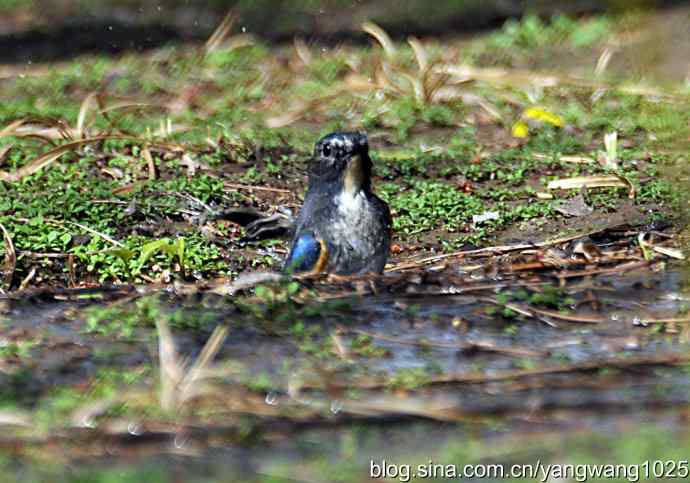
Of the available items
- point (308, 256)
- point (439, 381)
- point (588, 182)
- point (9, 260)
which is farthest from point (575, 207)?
point (439, 381)

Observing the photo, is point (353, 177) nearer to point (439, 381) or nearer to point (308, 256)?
point (308, 256)

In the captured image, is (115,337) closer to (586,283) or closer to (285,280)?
(285,280)

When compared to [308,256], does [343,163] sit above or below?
above

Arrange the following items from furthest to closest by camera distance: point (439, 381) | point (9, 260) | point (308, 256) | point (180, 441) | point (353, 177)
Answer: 1. point (9, 260)
2. point (353, 177)
3. point (308, 256)
4. point (439, 381)
5. point (180, 441)

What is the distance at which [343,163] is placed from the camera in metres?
5.36

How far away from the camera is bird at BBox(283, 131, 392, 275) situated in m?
5.21

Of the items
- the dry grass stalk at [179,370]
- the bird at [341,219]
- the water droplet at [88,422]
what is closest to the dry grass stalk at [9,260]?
the bird at [341,219]

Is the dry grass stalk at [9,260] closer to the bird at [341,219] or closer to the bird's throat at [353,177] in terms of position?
the bird at [341,219]

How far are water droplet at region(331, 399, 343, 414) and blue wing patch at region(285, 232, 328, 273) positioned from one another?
66.1 inches

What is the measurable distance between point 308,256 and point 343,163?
42cm

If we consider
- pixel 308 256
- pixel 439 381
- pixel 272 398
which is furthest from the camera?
pixel 308 256

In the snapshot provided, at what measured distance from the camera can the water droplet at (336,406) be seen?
3449mm

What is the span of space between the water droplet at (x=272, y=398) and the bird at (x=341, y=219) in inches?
60.9

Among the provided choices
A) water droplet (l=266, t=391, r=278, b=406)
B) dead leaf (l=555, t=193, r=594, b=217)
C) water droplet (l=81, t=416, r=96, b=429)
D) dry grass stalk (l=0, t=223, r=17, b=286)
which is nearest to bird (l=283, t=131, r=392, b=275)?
dry grass stalk (l=0, t=223, r=17, b=286)
